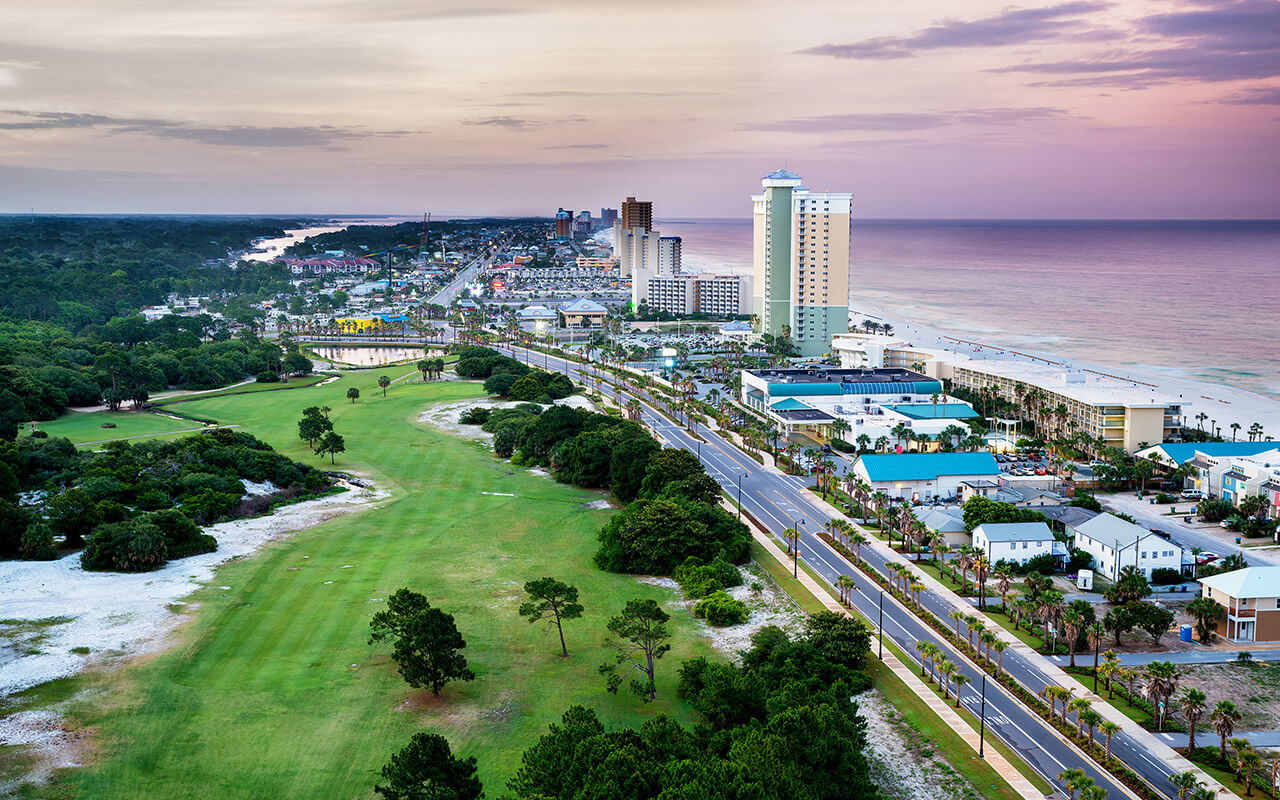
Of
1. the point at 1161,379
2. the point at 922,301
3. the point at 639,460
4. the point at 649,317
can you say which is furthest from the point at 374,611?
the point at 922,301

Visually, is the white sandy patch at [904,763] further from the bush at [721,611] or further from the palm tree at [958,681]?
the bush at [721,611]

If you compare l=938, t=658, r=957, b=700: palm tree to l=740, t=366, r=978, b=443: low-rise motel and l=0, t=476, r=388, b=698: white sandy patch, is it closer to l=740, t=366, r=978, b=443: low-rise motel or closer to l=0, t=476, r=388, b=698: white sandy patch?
l=0, t=476, r=388, b=698: white sandy patch

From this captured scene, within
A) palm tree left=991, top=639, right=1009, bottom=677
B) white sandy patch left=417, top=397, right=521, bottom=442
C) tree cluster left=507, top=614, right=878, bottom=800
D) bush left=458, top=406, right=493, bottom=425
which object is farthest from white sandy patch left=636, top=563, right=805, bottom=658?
bush left=458, top=406, right=493, bottom=425

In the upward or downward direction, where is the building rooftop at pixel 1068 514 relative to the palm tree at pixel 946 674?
upward

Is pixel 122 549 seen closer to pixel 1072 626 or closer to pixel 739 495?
pixel 739 495

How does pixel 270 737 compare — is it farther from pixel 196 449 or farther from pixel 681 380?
pixel 681 380

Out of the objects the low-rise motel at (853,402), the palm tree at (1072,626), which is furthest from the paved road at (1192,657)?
the low-rise motel at (853,402)

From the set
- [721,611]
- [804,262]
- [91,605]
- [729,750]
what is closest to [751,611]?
[721,611]
